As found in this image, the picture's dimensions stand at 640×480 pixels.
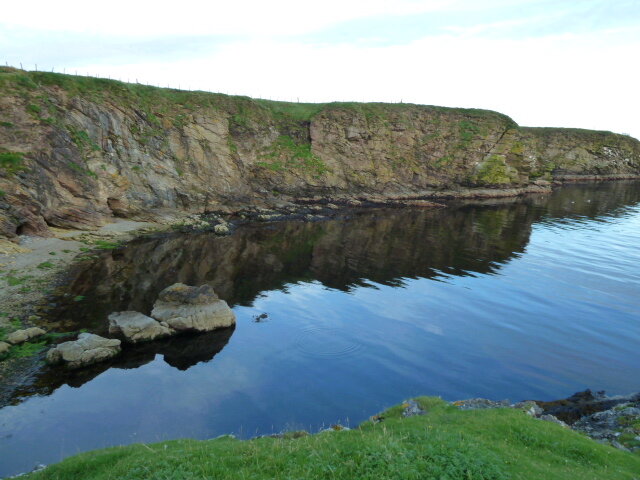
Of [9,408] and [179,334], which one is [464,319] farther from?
[9,408]

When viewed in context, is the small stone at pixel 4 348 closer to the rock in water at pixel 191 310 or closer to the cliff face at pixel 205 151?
the rock in water at pixel 191 310

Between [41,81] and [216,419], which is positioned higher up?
[41,81]

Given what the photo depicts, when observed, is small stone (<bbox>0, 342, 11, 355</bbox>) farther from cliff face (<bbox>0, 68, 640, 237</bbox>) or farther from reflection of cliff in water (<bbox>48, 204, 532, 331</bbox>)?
cliff face (<bbox>0, 68, 640, 237</bbox>)

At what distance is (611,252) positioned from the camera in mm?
57625

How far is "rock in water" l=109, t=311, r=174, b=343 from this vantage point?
2884 centimetres

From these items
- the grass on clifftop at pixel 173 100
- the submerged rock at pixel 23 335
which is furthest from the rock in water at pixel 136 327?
the grass on clifftop at pixel 173 100

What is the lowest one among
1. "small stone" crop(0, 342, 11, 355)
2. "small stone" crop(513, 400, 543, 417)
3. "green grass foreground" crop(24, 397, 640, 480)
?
"small stone" crop(0, 342, 11, 355)

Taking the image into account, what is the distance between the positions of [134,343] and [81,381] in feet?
15.6

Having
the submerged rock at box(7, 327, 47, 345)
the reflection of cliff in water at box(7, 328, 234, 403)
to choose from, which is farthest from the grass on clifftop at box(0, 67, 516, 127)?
the reflection of cliff in water at box(7, 328, 234, 403)

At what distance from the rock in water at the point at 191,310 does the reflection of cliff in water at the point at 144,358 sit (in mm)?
735

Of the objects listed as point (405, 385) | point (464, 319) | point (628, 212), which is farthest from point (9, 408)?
point (628, 212)

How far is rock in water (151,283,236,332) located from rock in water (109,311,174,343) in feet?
3.26

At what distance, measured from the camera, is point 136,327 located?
29.2m

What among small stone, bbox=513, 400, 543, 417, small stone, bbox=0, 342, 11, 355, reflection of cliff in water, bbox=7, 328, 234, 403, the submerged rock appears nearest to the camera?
small stone, bbox=513, 400, 543, 417
